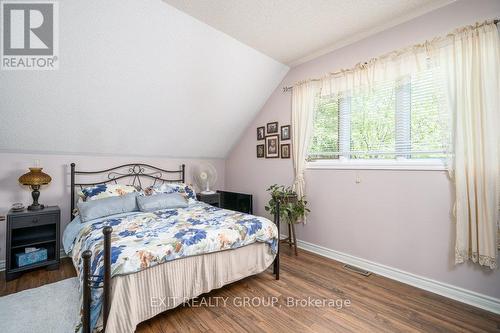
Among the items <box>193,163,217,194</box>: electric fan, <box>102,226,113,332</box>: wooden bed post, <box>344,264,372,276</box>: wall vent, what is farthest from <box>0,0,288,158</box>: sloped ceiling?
<box>344,264,372,276</box>: wall vent

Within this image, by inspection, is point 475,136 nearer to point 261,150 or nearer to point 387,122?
point 387,122

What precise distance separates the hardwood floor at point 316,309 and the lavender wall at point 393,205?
310 mm

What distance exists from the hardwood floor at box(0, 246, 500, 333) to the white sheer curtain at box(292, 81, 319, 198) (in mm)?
1454

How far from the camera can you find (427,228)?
2.51 meters

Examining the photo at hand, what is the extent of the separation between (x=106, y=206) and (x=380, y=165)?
3.45 metres

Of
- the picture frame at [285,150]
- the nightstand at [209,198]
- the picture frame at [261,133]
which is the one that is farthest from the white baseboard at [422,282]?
the picture frame at [261,133]

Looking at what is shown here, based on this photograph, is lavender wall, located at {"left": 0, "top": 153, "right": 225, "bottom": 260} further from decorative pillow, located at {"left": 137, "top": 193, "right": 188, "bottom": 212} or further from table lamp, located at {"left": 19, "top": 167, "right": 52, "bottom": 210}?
decorative pillow, located at {"left": 137, "top": 193, "right": 188, "bottom": 212}

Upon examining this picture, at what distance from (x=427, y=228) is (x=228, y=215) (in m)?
2.23

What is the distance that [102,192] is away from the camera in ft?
10.5

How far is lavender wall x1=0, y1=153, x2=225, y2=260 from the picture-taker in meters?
2.94

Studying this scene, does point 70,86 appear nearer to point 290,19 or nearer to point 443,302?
point 290,19

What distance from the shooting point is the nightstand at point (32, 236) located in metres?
2.62

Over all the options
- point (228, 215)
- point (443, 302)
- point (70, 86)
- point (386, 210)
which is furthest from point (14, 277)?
point (443, 302)

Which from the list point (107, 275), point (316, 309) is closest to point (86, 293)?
point (107, 275)
